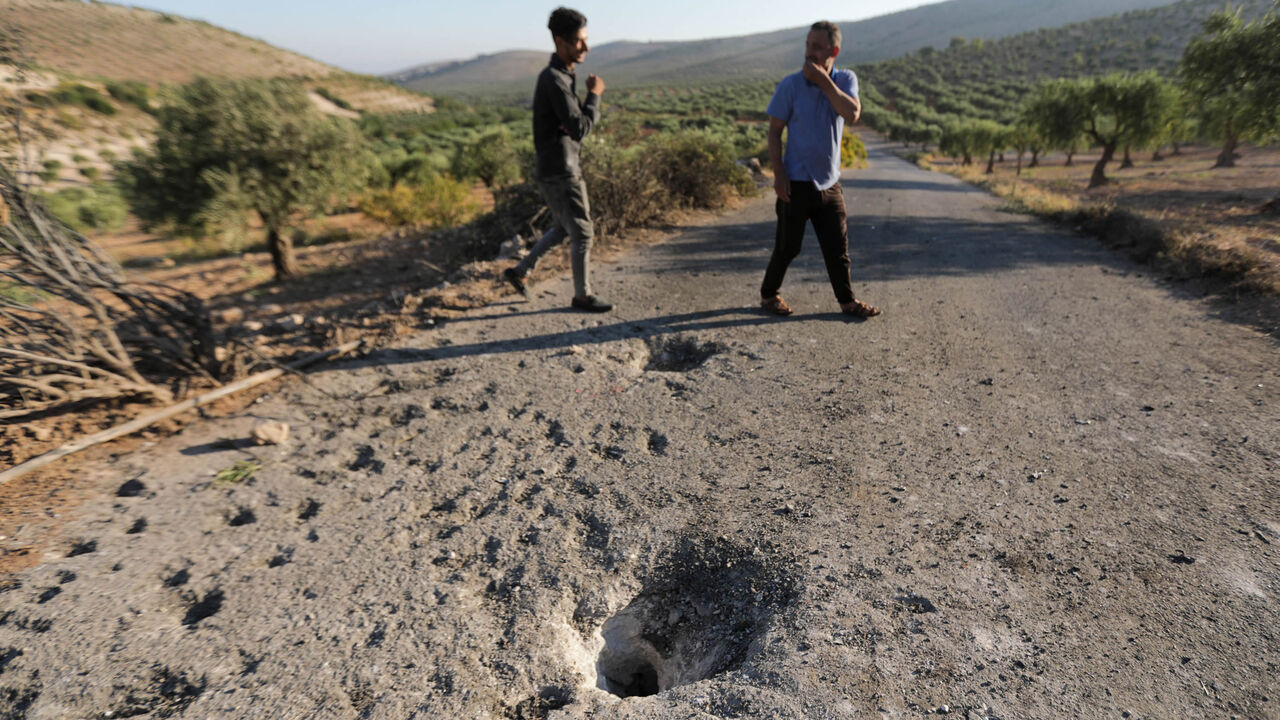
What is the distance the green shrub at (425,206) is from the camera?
37.3 feet

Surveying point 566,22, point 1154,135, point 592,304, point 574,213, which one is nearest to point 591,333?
point 592,304

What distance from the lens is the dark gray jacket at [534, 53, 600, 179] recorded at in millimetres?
3428

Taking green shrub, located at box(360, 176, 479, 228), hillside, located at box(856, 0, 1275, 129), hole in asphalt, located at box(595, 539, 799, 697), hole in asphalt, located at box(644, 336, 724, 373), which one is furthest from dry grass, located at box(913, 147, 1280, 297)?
hillside, located at box(856, 0, 1275, 129)

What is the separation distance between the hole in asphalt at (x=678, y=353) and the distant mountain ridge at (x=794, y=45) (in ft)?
379

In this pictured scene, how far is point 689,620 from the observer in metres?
1.71

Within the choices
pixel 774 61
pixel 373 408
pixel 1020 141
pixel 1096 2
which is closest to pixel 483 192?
pixel 373 408

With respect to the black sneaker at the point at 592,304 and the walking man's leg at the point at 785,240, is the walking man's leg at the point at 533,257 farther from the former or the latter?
the walking man's leg at the point at 785,240

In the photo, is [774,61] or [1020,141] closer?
[1020,141]

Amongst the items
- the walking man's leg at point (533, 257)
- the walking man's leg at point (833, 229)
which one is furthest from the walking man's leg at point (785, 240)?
the walking man's leg at point (533, 257)

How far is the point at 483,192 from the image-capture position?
18656mm

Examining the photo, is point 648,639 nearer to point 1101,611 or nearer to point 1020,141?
point 1101,611

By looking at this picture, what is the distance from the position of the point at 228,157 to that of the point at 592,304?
6.69 meters

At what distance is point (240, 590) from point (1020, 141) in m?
43.8

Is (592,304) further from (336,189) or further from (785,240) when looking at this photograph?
(336,189)
